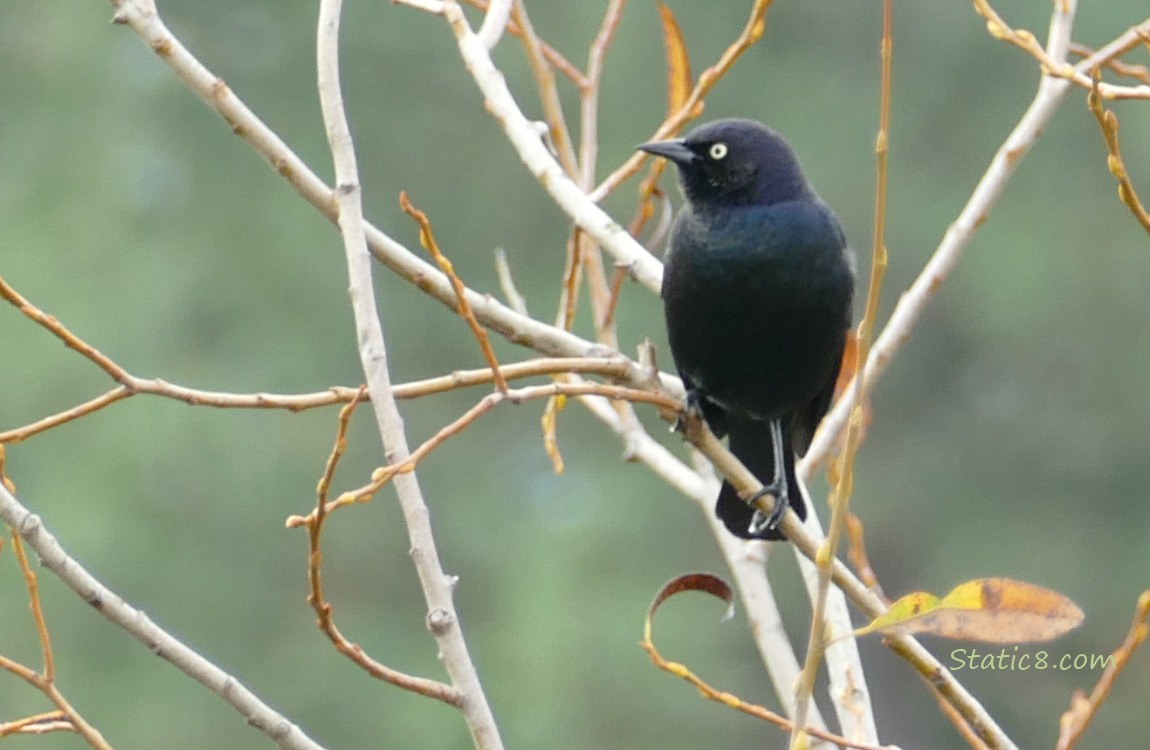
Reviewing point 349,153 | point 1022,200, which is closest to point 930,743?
point 1022,200

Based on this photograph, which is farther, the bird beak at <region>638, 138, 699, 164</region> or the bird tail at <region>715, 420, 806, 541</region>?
the bird tail at <region>715, 420, 806, 541</region>

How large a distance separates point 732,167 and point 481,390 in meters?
8.69

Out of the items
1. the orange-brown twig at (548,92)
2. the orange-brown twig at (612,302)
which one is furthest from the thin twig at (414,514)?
the orange-brown twig at (548,92)

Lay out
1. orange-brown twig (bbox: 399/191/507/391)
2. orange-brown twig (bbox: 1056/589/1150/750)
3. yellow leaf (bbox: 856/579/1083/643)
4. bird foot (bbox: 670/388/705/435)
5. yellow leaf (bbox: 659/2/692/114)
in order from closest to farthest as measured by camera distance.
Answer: orange-brown twig (bbox: 1056/589/1150/750) → yellow leaf (bbox: 856/579/1083/643) → orange-brown twig (bbox: 399/191/507/391) → bird foot (bbox: 670/388/705/435) → yellow leaf (bbox: 659/2/692/114)

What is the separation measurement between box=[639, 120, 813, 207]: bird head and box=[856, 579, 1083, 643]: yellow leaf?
1.87 metres

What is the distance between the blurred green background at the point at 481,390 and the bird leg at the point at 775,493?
7.05m

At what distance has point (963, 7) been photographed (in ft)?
42.3

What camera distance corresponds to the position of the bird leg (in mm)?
2638

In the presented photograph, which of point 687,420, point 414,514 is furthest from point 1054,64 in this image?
point 414,514

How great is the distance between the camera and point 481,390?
480 inches

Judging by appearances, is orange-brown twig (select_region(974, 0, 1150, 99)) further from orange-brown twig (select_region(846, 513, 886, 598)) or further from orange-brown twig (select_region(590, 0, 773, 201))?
orange-brown twig (select_region(846, 513, 886, 598))

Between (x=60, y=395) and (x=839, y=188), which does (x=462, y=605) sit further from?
(x=839, y=188)

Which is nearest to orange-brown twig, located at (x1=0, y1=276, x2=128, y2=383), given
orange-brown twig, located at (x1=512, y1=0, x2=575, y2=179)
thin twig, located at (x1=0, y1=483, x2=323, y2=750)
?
thin twig, located at (x1=0, y1=483, x2=323, y2=750)

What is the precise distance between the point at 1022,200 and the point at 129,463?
668cm
